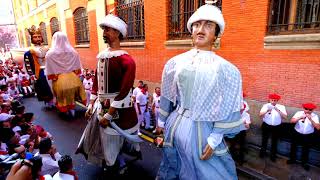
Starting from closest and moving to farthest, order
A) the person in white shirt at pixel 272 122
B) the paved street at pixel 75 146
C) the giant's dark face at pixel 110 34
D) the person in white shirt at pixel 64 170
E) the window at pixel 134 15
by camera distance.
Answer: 1. the person in white shirt at pixel 64 170
2. the giant's dark face at pixel 110 34
3. the paved street at pixel 75 146
4. the person in white shirt at pixel 272 122
5. the window at pixel 134 15

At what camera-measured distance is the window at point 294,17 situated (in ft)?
17.4

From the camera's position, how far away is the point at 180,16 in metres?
8.19

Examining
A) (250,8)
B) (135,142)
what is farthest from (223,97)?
(250,8)

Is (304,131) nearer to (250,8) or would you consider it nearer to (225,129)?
(225,129)

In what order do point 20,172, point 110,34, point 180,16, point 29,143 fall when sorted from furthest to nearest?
point 180,16
point 29,143
point 110,34
point 20,172

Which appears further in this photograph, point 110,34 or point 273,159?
point 273,159

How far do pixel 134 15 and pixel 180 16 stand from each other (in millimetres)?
2824

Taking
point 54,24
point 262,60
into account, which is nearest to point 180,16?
point 262,60

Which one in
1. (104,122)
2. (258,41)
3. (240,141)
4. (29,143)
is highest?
(258,41)

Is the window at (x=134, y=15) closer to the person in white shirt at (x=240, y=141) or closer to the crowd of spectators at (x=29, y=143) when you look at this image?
the crowd of spectators at (x=29, y=143)

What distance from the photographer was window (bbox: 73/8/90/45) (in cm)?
1411

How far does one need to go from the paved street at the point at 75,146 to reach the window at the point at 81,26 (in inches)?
293

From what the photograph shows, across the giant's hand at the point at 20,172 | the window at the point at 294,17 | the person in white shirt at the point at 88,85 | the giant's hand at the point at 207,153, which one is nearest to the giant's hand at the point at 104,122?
the giant's hand at the point at 207,153

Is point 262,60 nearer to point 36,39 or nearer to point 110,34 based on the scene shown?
point 110,34
